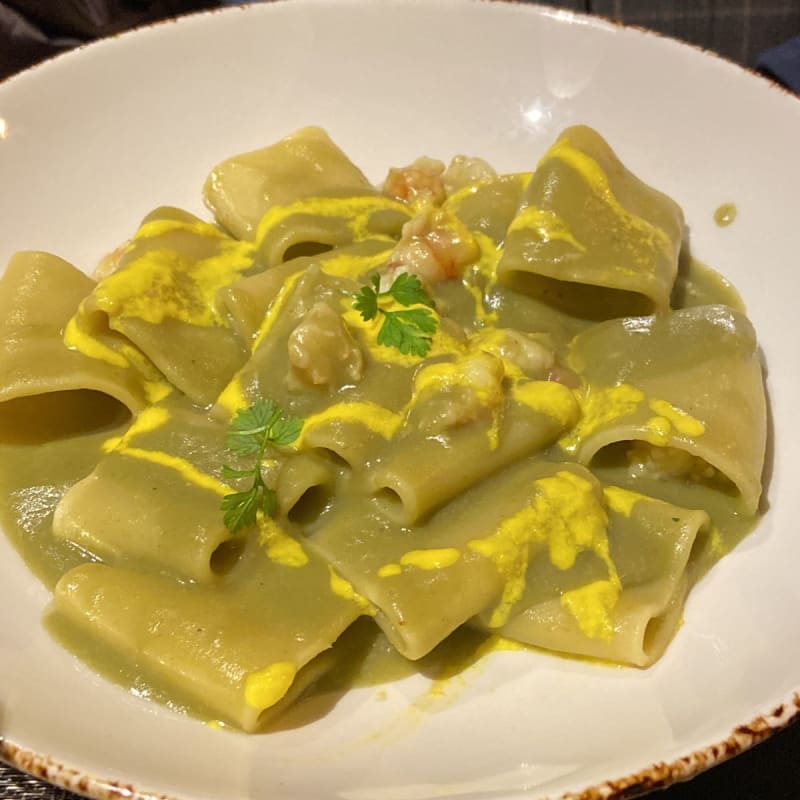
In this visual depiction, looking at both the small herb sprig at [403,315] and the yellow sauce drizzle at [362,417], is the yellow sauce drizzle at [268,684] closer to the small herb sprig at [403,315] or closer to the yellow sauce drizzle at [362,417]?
the yellow sauce drizzle at [362,417]

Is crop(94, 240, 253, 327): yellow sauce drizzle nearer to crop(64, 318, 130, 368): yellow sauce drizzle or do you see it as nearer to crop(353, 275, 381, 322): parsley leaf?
crop(64, 318, 130, 368): yellow sauce drizzle

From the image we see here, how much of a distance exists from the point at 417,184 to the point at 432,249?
0.82 m

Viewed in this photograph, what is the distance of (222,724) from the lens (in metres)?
2.72

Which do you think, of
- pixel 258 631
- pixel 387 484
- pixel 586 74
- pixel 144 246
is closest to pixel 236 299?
pixel 144 246

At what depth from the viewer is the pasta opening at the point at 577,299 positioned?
3.84 metres

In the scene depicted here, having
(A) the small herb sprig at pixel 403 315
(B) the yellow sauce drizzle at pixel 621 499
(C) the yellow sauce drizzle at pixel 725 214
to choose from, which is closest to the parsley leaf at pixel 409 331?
(A) the small herb sprig at pixel 403 315

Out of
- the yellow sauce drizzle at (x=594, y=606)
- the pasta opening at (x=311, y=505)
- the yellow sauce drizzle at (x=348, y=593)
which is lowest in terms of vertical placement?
the yellow sauce drizzle at (x=594, y=606)

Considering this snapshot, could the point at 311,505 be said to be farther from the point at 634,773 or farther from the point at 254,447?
the point at 634,773

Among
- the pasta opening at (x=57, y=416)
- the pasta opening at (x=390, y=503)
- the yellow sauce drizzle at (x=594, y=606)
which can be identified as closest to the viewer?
the yellow sauce drizzle at (x=594, y=606)

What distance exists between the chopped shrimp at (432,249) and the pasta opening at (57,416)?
1.28 metres

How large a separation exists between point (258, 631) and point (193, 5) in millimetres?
5434

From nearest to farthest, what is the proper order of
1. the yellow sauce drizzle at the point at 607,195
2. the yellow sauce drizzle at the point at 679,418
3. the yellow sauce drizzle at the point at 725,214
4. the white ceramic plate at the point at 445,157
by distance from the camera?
1. the white ceramic plate at the point at 445,157
2. the yellow sauce drizzle at the point at 679,418
3. the yellow sauce drizzle at the point at 607,195
4. the yellow sauce drizzle at the point at 725,214

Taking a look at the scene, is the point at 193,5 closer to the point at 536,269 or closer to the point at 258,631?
the point at 536,269

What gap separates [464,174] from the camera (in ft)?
15.1
